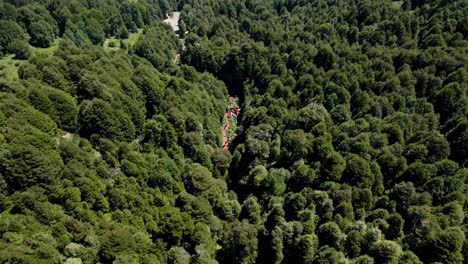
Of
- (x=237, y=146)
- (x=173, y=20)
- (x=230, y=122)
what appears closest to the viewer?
(x=237, y=146)

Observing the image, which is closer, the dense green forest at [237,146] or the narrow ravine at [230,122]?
the dense green forest at [237,146]

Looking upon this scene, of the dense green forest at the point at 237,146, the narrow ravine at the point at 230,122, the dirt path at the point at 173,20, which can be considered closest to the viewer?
the dense green forest at the point at 237,146

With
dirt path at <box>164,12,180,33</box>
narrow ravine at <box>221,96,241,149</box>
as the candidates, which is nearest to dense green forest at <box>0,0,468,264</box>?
narrow ravine at <box>221,96,241,149</box>

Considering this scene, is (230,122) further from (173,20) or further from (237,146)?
(173,20)

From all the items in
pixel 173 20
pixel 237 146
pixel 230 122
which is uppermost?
pixel 173 20

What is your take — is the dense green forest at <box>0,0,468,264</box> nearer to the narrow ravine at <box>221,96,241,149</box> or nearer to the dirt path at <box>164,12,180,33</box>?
the narrow ravine at <box>221,96,241,149</box>

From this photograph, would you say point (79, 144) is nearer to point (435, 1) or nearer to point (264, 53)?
point (264, 53)

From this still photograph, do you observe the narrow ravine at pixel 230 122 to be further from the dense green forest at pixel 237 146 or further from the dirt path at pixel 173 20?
the dirt path at pixel 173 20

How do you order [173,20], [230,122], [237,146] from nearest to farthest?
[237,146]
[230,122]
[173,20]

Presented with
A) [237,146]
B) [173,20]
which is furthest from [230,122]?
[173,20]

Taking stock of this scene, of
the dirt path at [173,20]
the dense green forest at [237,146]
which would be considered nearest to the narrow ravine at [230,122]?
the dense green forest at [237,146]
